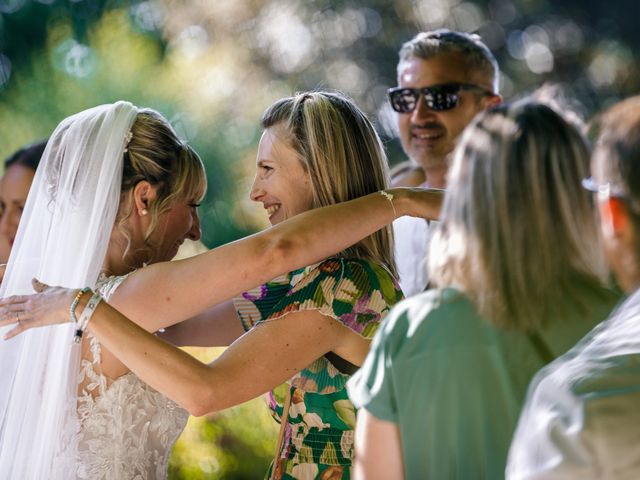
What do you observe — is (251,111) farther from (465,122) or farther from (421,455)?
(421,455)

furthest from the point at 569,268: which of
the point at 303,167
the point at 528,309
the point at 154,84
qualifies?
the point at 154,84

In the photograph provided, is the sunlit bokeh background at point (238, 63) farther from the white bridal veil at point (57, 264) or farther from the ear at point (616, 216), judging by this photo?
the ear at point (616, 216)

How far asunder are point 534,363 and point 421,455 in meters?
0.23

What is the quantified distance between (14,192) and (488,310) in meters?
2.63

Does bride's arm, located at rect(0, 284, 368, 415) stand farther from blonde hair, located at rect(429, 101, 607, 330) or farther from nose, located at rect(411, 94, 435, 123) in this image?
nose, located at rect(411, 94, 435, 123)

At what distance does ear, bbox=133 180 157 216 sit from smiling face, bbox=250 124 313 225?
0.28 meters

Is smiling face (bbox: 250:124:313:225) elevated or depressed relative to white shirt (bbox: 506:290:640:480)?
elevated

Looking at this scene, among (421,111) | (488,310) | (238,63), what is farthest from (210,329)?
(238,63)

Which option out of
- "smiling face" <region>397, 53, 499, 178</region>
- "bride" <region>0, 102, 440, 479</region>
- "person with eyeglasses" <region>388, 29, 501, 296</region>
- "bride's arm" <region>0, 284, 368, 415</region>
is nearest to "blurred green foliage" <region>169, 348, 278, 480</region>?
"person with eyeglasses" <region>388, 29, 501, 296</region>

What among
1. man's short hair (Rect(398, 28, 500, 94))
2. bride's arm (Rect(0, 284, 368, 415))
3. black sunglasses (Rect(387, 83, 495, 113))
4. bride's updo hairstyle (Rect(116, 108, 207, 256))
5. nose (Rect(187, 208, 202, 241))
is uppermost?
man's short hair (Rect(398, 28, 500, 94))

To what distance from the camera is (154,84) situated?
666cm

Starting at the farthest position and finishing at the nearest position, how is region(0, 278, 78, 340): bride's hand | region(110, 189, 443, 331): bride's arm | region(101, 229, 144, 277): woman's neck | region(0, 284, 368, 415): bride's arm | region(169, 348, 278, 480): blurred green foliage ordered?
1. region(169, 348, 278, 480): blurred green foliage
2. region(101, 229, 144, 277): woman's neck
3. region(110, 189, 443, 331): bride's arm
4. region(0, 278, 78, 340): bride's hand
5. region(0, 284, 368, 415): bride's arm

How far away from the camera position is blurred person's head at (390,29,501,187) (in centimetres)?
411

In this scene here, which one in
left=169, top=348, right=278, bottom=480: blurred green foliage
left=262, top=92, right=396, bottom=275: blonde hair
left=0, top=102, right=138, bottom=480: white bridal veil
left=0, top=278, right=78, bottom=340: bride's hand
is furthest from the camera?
left=169, top=348, right=278, bottom=480: blurred green foliage
